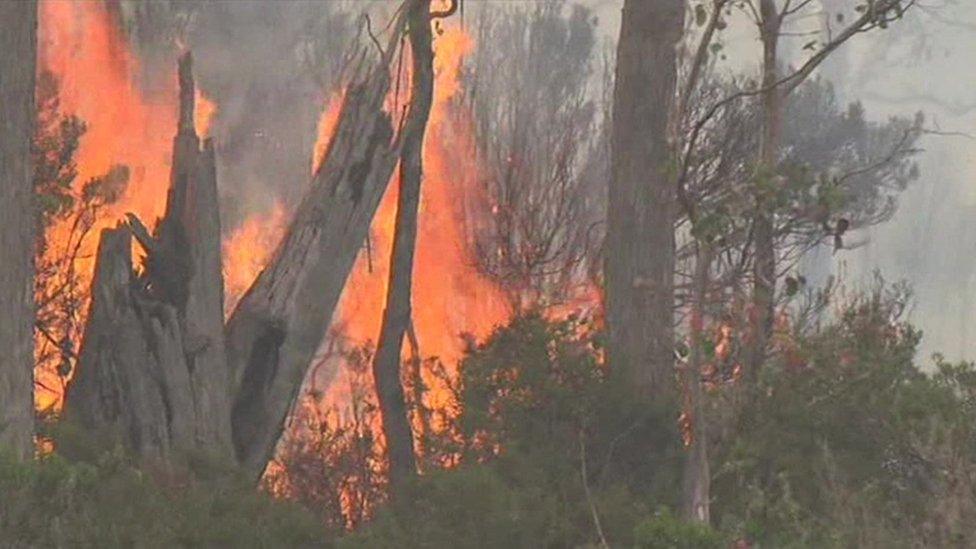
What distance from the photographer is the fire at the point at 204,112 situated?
29812mm

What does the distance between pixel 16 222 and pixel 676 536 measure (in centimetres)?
505

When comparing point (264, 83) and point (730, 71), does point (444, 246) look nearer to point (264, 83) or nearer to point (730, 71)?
point (730, 71)

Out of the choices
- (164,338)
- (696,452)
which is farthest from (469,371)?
(696,452)

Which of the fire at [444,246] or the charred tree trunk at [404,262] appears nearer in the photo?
the charred tree trunk at [404,262]

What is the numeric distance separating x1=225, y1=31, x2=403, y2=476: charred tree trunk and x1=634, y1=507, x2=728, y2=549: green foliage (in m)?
5.22

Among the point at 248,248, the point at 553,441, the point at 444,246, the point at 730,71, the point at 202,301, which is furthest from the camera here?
the point at 248,248

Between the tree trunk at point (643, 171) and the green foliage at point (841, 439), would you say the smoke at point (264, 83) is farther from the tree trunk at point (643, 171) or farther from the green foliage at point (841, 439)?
the green foliage at point (841, 439)

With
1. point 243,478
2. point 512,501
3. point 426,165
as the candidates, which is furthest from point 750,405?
point 426,165

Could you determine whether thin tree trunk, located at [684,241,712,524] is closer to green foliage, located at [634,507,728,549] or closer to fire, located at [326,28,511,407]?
green foliage, located at [634,507,728,549]

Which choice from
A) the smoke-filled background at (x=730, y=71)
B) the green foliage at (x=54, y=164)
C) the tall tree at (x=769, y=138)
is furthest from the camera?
the smoke-filled background at (x=730, y=71)

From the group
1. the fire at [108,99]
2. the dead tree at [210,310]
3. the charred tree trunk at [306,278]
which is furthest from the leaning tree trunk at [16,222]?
the fire at [108,99]

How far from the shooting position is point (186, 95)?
12492mm

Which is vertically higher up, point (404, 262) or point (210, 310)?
point (404, 262)

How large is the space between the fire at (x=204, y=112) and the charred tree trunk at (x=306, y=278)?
55.1ft
